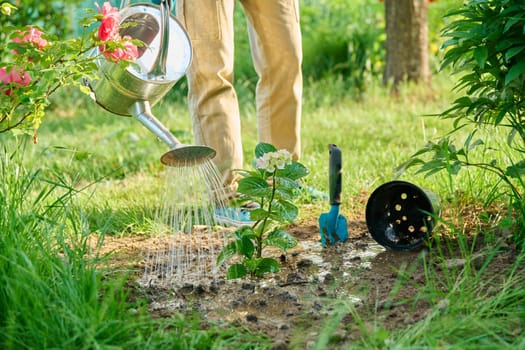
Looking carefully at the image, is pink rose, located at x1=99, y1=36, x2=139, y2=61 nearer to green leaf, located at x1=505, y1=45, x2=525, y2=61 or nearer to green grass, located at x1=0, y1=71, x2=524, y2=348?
green grass, located at x1=0, y1=71, x2=524, y2=348

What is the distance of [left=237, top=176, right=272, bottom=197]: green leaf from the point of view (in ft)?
7.89

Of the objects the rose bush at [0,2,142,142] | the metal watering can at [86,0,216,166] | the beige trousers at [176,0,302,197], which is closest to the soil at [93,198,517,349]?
the metal watering can at [86,0,216,166]

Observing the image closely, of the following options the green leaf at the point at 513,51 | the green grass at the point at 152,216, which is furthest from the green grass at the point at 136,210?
the green leaf at the point at 513,51

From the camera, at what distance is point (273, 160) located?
2344 millimetres

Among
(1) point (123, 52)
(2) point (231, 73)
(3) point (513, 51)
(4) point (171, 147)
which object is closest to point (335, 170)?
(4) point (171, 147)

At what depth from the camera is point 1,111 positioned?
2348mm

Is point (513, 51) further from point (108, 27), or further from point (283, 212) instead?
point (108, 27)

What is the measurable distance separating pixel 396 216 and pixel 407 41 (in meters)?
3.28

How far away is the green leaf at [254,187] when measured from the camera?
241cm

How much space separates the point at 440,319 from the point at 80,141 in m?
3.46

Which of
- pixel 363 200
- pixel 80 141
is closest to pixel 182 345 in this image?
pixel 363 200

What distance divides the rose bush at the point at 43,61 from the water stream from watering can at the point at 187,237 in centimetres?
→ 53

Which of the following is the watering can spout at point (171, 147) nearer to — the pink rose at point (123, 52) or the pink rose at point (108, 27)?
the pink rose at point (123, 52)

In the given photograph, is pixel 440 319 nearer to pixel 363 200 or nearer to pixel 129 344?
pixel 129 344
